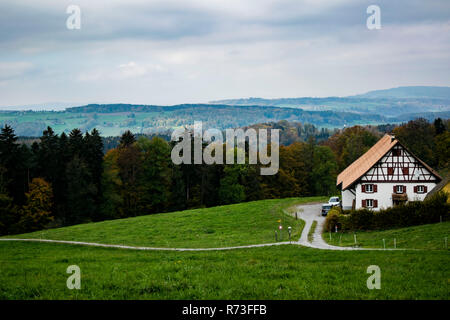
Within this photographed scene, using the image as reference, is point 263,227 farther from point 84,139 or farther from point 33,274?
point 84,139

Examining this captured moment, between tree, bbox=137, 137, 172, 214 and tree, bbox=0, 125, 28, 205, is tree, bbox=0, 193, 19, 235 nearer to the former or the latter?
tree, bbox=0, 125, 28, 205

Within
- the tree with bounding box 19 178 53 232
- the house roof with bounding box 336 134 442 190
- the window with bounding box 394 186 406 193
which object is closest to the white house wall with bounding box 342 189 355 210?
the house roof with bounding box 336 134 442 190

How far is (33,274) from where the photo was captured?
51.6 ft

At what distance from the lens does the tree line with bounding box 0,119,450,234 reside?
2272 inches

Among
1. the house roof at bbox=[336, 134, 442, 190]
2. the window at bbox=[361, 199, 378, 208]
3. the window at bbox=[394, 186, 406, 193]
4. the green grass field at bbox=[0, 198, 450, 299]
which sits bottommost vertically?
Answer: the window at bbox=[361, 199, 378, 208]

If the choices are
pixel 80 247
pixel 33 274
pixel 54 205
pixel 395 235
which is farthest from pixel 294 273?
pixel 54 205

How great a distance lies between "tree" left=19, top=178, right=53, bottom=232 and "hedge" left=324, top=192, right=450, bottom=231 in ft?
130

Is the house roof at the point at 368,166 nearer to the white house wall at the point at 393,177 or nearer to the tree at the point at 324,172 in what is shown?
the white house wall at the point at 393,177

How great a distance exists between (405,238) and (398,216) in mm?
7360

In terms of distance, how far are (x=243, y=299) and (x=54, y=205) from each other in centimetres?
5586

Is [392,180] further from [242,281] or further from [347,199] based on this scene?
[242,281]

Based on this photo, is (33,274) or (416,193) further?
(416,193)

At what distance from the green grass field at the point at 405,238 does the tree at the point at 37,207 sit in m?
40.5

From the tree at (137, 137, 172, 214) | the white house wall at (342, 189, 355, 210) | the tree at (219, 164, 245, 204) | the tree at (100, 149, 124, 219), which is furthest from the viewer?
the tree at (219, 164, 245, 204)
